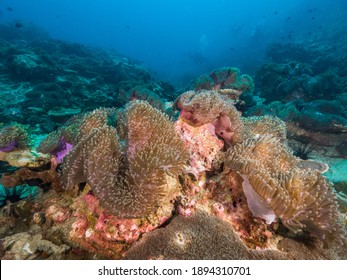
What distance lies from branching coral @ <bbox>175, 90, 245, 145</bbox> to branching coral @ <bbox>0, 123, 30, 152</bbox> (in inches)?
94.8

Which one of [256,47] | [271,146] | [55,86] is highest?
[256,47]

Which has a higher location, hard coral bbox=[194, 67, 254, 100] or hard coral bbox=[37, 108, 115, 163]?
hard coral bbox=[194, 67, 254, 100]

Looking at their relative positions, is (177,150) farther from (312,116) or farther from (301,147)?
(312,116)

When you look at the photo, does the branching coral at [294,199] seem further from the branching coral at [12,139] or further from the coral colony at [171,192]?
the branching coral at [12,139]

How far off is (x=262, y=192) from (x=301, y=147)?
4.60m

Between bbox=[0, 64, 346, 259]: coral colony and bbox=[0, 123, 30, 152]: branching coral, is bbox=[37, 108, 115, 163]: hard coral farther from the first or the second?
bbox=[0, 123, 30, 152]: branching coral

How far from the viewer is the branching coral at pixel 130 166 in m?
2.48

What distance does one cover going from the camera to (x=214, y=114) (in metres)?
3.22

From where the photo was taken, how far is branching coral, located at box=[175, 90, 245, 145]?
3178 mm

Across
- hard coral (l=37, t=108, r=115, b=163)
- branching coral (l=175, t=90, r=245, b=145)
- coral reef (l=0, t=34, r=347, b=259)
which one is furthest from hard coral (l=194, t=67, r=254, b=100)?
hard coral (l=37, t=108, r=115, b=163)

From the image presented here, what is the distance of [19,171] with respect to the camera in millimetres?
3137

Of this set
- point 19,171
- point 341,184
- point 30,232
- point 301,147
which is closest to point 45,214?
point 30,232

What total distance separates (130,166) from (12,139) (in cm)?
201
